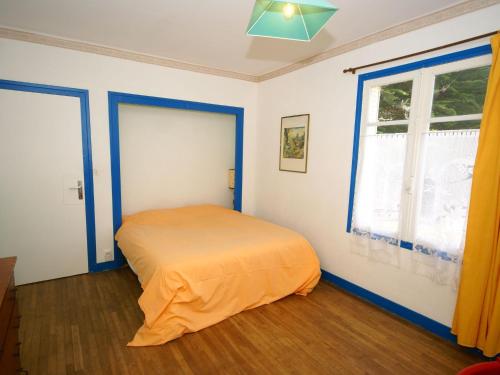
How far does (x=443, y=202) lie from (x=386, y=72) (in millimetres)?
1250

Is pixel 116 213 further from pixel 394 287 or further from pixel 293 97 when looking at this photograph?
pixel 394 287

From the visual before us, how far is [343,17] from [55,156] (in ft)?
10.1

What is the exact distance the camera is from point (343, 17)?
7.57ft

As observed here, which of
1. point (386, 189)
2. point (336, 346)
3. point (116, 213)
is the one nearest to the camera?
point (336, 346)

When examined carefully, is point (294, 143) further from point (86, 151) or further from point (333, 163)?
point (86, 151)

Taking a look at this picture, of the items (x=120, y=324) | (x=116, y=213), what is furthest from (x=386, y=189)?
(x=116, y=213)

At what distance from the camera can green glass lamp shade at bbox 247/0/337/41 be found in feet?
4.25

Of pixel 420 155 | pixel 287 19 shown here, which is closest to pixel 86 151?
pixel 287 19

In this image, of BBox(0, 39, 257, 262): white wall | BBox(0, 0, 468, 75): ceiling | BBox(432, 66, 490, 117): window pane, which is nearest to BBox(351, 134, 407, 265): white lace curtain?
BBox(432, 66, 490, 117): window pane

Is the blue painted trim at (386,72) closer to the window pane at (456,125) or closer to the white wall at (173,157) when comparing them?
the window pane at (456,125)

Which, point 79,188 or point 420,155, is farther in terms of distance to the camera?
point 79,188

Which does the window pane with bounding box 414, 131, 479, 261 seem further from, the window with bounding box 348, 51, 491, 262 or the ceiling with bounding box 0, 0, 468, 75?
the ceiling with bounding box 0, 0, 468, 75

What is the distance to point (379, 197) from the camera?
2605mm

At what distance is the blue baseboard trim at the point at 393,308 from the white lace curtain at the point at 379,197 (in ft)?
1.29
